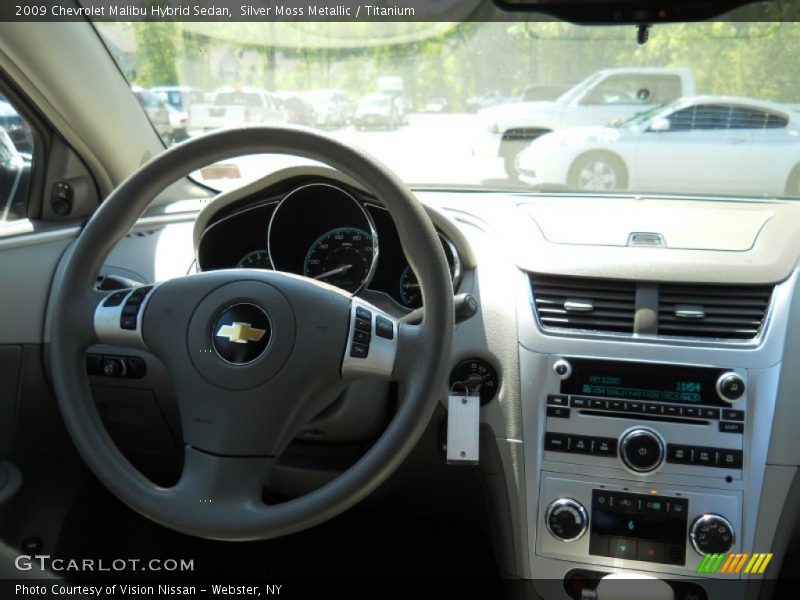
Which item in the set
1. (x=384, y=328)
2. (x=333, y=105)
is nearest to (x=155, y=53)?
(x=333, y=105)

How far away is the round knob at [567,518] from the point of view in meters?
2.05

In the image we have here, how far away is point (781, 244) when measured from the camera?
2.10 meters

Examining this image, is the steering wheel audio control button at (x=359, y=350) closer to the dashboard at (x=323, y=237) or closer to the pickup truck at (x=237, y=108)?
the dashboard at (x=323, y=237)

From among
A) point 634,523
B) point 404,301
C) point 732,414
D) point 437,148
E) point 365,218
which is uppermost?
point 437,148

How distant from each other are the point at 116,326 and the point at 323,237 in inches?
26.0

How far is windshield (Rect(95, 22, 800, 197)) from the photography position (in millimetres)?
2533

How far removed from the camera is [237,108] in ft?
8.64

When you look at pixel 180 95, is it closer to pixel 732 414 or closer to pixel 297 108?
pixel 297 108

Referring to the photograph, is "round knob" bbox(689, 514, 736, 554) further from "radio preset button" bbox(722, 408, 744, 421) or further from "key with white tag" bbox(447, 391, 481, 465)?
"key with white tag" bbox(447, 391, 481, 465)

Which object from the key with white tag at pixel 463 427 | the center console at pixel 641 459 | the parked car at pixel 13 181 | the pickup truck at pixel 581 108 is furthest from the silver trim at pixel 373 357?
the parked car at pixel 13 181

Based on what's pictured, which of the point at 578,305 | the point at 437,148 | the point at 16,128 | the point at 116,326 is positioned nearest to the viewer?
the point at 116,326

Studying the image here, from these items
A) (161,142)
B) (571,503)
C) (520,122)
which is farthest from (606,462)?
(161,142)

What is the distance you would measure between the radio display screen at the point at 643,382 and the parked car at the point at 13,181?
1.80 metres

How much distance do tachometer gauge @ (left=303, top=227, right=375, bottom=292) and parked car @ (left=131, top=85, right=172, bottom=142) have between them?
857 mm
